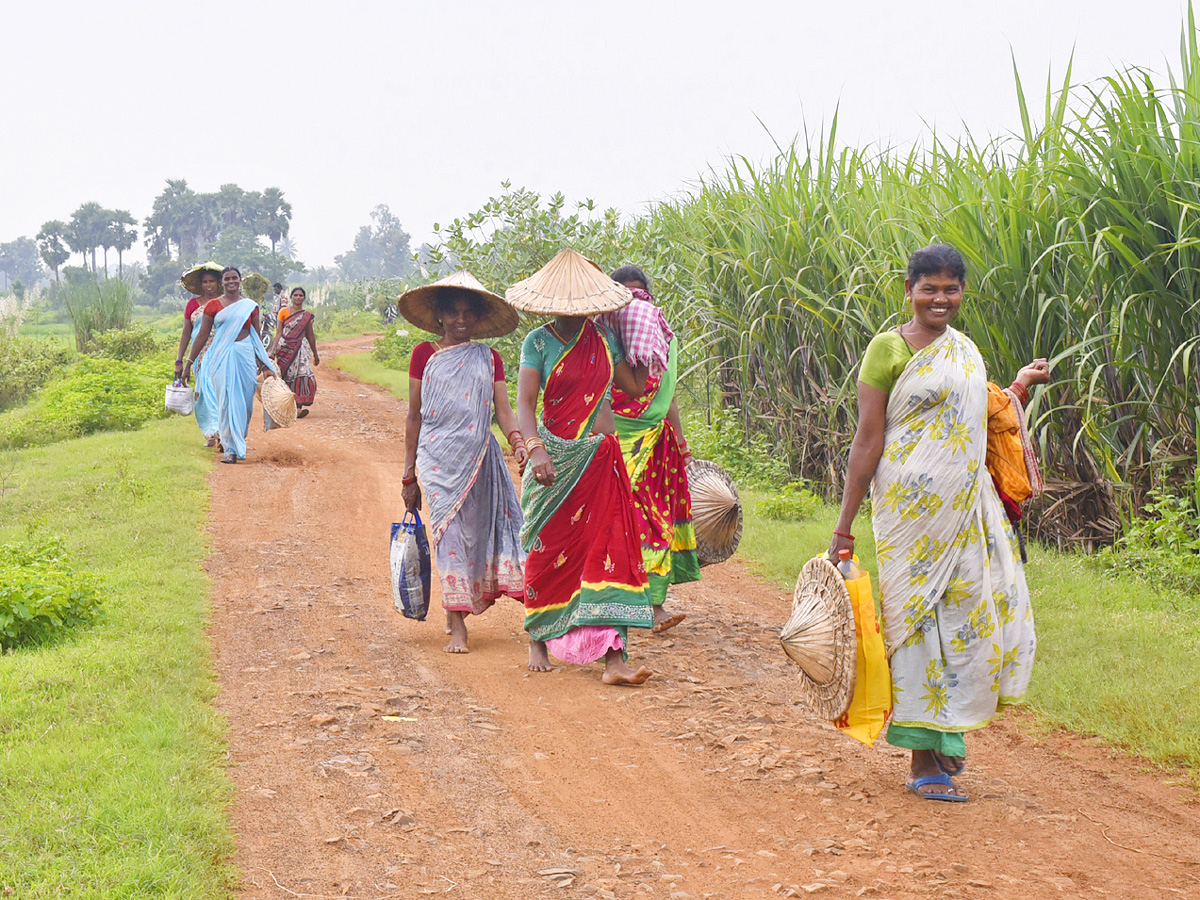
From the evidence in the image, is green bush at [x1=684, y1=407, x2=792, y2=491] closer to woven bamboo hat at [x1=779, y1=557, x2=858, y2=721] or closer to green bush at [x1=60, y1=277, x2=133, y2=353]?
woven bamboo hat at [x1=779, y1=557, x2=858, y2=721]

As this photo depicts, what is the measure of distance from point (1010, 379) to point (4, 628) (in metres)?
5.86

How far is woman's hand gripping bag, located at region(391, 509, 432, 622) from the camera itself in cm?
595

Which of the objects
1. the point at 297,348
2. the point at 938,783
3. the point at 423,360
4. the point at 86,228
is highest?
the point at 86,228

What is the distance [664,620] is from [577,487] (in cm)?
134

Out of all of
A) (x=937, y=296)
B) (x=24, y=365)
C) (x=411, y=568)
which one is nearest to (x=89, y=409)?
(x=24, y=365)

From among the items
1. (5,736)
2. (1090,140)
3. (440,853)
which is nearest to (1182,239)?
(1090,140)

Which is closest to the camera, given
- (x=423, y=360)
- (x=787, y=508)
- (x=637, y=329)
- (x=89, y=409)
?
(x=637, y=329)

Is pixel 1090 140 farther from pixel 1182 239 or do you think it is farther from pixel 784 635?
pixel 784 635

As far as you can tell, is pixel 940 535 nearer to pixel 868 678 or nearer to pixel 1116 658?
pixel 868 678

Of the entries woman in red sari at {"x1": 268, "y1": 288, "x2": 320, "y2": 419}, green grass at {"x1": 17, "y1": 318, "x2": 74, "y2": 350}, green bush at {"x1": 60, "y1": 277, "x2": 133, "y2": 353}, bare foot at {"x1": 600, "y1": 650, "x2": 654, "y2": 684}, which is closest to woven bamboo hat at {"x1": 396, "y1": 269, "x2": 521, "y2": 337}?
bare foot at {"x1": 600, "y1": 650, "x2": 654, "y2": 684}

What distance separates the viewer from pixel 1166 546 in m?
6.27

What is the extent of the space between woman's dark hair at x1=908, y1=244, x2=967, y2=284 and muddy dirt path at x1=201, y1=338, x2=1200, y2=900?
1.83 meters

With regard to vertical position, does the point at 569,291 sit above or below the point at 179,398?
above

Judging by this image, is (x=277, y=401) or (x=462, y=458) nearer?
(x=462, y=458)
